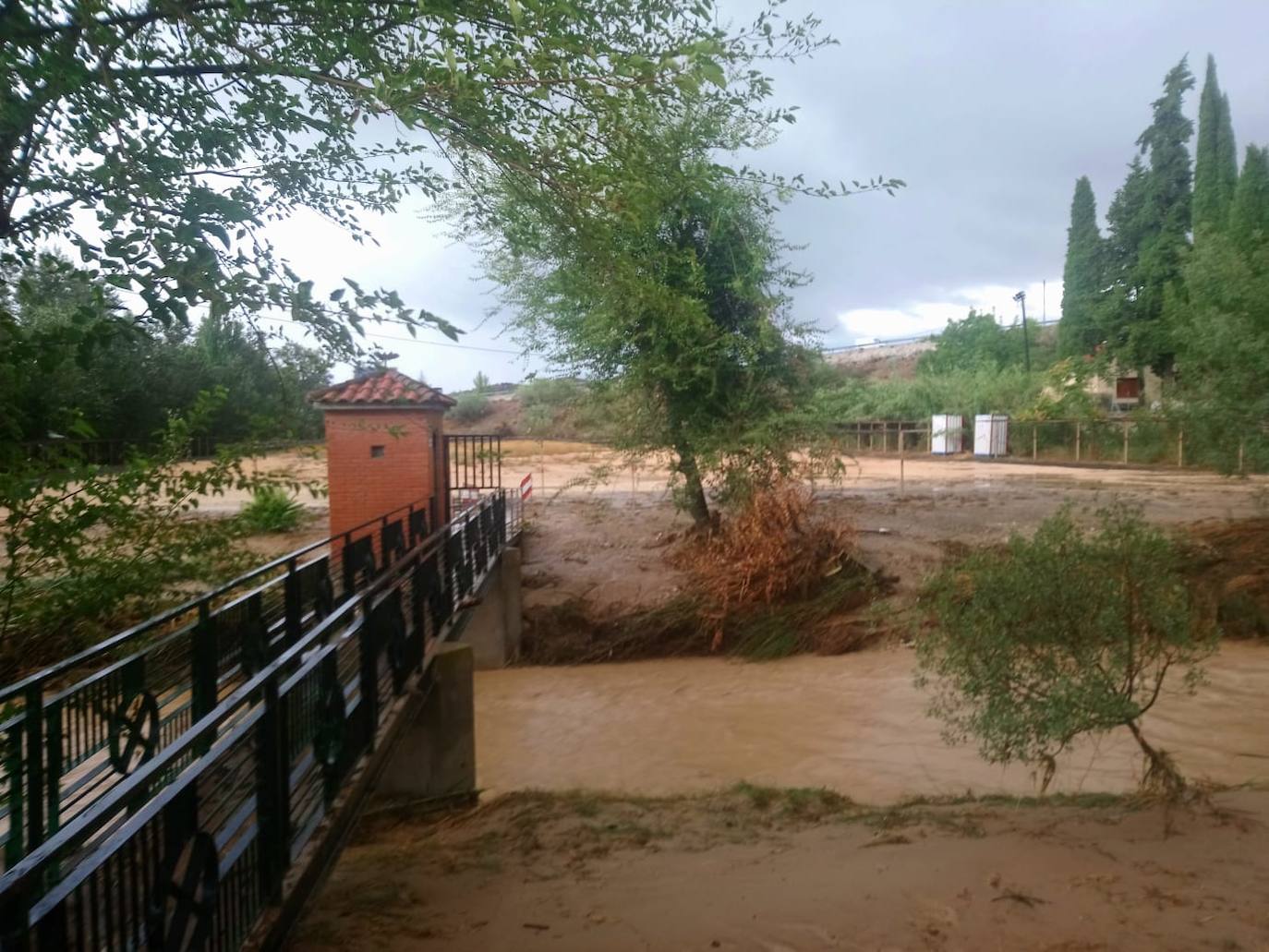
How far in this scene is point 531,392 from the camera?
56.0 ft

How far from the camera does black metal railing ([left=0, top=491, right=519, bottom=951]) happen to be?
2.05 m

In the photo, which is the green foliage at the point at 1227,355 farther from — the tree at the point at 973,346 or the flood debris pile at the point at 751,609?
the tree at the point at 973,346

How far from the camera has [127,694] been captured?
4.58 metres

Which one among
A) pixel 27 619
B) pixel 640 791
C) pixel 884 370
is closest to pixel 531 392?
pixel 640 791

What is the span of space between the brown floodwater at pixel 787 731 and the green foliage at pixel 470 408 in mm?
8330

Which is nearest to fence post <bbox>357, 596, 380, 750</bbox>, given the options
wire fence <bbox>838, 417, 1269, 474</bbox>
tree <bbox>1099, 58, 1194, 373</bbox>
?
wire fence <bbox>838, 417, 1269, 474</bbox>

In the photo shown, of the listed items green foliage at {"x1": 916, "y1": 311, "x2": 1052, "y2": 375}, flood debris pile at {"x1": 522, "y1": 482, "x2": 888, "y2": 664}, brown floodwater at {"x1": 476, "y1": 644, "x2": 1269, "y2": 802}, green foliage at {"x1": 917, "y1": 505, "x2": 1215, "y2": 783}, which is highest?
green foliage at {"x1": 916, "y1": 311, "x2": 1052, "y2": 375}

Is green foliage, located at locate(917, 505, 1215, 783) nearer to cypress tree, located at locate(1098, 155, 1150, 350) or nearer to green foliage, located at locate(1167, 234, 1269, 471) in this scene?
green foliage, located at locate(1167, 234, 1269, 471)

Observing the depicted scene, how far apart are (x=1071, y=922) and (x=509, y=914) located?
2584 mm

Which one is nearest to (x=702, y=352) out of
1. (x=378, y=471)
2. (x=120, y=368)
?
(x=378, y=471)

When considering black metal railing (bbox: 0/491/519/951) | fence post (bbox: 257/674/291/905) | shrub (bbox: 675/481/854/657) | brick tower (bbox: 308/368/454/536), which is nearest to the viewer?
black metal railing (bbox: 0/491/519/951)

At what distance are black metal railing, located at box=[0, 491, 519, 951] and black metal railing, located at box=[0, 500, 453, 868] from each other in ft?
0.78

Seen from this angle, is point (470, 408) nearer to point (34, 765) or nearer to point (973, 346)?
point (34, 765)

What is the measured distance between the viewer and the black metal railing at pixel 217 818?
6.74 ft
